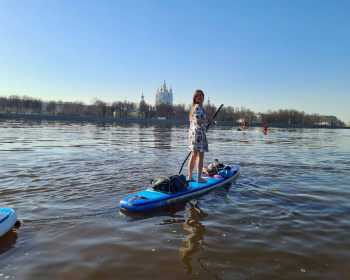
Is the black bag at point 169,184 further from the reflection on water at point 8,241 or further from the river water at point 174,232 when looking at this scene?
the reflection on water at point 8,241

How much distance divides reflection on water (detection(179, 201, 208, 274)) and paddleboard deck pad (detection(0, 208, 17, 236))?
2.91 metres

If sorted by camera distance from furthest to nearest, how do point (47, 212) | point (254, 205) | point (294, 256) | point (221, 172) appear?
point (221, 172) → point (254, 205) → point (47, 212) → point (294, 256)

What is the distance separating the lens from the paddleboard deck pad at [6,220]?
4227mm

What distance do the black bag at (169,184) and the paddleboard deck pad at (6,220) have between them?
3071 millimetres

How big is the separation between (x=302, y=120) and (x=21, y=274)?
181 m

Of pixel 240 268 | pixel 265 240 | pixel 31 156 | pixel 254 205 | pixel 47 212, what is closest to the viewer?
pixel 240 268

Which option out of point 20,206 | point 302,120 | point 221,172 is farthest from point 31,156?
point 302,120

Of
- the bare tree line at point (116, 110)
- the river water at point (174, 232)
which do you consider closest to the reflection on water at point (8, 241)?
the river water at point (174, 232)

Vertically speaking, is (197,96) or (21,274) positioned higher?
(197,96)

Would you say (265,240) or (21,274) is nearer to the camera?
(21,274)

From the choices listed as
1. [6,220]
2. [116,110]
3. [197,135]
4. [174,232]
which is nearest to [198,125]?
[197,135]

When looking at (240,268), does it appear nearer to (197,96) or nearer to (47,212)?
(47,212)

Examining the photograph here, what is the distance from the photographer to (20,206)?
559cm

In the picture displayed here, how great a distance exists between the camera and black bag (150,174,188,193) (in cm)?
643
